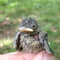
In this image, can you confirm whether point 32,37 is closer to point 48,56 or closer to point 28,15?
point 48,56

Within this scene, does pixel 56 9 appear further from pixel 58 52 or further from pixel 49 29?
pixel 58 52

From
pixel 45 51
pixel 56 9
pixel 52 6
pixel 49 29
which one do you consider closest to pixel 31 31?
pixel 45 51

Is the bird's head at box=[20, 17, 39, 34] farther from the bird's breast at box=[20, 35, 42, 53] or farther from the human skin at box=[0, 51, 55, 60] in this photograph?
the human skin at box=[0, 51, 55, 60]

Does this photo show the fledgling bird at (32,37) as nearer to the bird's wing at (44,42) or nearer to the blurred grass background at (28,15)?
the bird's wing at (44,42)

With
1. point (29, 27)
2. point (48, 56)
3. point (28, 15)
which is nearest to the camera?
point (29, 27)

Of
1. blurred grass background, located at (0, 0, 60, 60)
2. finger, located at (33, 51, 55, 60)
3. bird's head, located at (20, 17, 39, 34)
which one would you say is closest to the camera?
bird's head, located at (20, 17, 39, 34)

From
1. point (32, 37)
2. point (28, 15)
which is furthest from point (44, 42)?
point (28, 15)

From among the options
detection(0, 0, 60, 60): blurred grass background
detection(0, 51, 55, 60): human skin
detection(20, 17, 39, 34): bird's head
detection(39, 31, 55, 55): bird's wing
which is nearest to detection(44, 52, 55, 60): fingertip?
detection(0, 51, 55, 60): human skin
